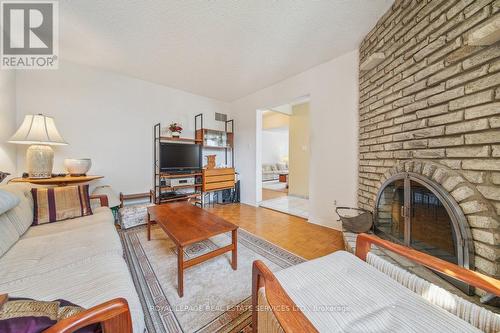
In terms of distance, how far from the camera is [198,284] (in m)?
1.43

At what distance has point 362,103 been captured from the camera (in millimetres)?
2197

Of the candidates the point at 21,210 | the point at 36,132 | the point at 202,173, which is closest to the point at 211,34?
the point at 36,132

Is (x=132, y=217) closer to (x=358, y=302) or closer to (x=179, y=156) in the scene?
(x=179, y=156)

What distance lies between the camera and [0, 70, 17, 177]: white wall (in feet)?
6.27

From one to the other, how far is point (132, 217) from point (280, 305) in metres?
2.69

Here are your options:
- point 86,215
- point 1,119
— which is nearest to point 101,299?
point 86,215

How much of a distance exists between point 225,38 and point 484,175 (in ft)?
8.34

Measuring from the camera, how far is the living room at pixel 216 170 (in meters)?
0.83

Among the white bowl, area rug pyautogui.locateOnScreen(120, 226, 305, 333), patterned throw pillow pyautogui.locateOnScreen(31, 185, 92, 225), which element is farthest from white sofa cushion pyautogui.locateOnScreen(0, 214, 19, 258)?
the white bowl

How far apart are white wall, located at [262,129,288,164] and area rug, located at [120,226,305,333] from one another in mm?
6254

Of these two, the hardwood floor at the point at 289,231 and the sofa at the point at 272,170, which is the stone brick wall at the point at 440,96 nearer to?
the hardwood floor at the point at 289,231

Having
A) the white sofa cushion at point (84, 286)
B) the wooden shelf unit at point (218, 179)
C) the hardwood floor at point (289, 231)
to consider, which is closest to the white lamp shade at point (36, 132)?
the white sofa cushion at point (84, 286)

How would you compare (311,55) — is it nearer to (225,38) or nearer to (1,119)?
(225,38)

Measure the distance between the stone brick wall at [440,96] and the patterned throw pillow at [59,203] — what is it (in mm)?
3266
